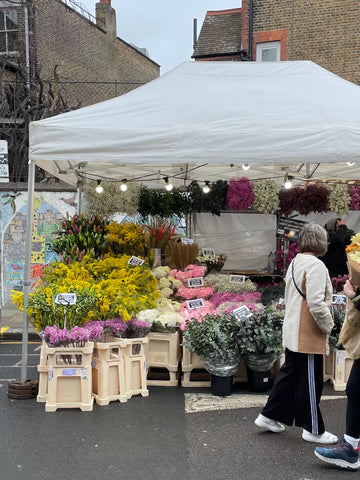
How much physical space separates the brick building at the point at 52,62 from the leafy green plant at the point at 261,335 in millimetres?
7643

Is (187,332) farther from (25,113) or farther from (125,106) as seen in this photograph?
(25,113)

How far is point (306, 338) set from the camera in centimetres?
356

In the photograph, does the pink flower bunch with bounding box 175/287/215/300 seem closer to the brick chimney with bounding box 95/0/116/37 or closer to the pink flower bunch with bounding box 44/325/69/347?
the pink flower bunch with bounding box 44/325/69/347

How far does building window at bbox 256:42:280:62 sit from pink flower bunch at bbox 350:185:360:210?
896 cm

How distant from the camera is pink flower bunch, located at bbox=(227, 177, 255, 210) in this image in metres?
7.17

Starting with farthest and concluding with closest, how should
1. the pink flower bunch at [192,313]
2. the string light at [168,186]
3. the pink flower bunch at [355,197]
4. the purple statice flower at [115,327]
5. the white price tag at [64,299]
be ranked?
the string light at [168,186] < the pink flower bunch at [355,197] < the pink flower bunch at [192,313] < the purple statice flower at [115,327] < the white price tag at [64,299]

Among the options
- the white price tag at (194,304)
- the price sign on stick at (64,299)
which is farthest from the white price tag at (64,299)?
the white price tag at (194,304)

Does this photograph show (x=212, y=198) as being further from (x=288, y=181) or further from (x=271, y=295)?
(x=271, y=295)

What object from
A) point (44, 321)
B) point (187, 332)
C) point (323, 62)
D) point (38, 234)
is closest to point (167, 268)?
point (187, 332)

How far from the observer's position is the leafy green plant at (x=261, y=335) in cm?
458

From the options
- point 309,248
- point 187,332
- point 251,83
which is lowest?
point 187,332

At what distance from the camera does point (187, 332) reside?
4.82 meters

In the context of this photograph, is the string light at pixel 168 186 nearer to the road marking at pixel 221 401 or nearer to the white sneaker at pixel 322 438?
the road marking at pixel 221 401

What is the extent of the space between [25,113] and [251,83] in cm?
782
